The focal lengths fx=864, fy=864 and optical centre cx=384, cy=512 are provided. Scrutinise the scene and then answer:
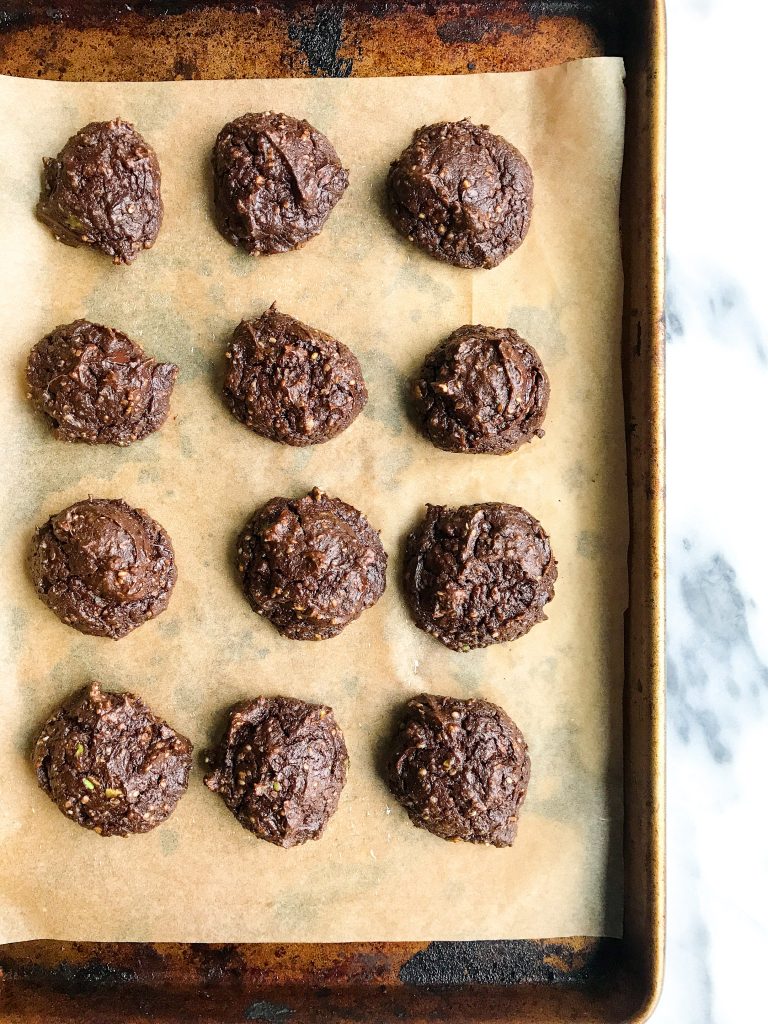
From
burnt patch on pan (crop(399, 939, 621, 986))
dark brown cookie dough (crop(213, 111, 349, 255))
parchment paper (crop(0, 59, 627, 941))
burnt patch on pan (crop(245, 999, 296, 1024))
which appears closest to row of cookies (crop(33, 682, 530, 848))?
parchment paper (crop(0, 59, 627, 941))

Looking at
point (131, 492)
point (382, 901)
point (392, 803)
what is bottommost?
point (382, 901)

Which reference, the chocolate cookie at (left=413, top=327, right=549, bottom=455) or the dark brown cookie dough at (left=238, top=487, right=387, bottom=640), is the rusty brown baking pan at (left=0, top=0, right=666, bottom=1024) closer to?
the chocolate cookie at (left=413, top=327, right=549, bottom=455)

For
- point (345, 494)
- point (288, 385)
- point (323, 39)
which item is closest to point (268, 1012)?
point (345, 494)

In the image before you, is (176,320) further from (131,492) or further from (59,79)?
(59,79)

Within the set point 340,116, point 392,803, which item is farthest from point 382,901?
point 340,116

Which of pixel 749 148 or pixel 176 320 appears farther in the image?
pixel 749 148

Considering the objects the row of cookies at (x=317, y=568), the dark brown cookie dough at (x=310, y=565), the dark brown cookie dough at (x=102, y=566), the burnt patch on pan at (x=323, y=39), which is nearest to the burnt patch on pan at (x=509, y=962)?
the row of cookies at (x=317, y=568)
